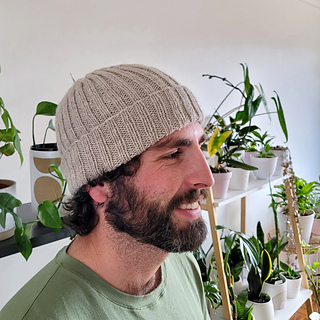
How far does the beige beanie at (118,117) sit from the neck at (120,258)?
0.46 feet

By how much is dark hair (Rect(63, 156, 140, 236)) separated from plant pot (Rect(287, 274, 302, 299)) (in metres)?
1.42

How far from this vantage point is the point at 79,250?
32.2 inches

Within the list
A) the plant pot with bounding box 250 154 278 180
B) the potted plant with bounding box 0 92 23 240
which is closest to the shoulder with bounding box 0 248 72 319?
the potted plant with bounding box 0 92 23 240

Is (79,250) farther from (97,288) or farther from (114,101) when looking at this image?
(114,101)

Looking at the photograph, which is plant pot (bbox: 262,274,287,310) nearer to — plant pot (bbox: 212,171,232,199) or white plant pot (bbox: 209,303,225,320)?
white plant pot (bbox: 209,303,225,320)

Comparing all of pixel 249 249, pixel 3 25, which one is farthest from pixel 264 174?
pixel 3 25

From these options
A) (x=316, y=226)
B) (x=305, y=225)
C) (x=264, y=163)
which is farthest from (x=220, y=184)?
(x=316, y=226)

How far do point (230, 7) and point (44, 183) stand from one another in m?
1.57

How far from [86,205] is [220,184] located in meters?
0.77

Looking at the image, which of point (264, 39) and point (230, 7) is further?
point (264, 39)

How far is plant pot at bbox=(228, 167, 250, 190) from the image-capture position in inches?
65.0

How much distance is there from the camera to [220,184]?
59.4 inches

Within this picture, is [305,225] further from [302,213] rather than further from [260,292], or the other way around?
[260,292]

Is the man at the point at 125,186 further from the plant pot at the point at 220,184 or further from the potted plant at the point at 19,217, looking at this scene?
the plant pot at the point at 220,184
